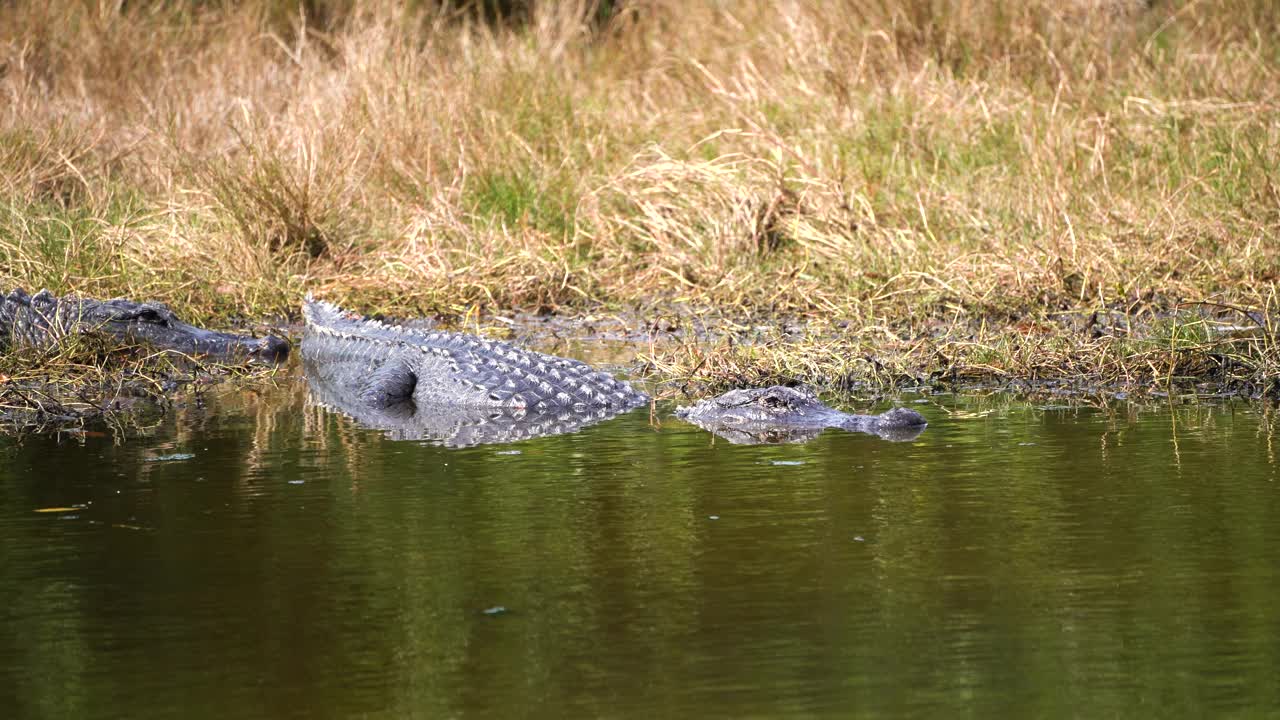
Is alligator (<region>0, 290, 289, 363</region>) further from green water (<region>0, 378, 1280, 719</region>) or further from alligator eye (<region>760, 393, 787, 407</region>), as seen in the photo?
alligator eye (<region>760, 393, 787, 407</region>)

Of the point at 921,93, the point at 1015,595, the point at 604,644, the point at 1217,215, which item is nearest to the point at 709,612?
the point at 604,644

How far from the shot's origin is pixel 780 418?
6406 mm

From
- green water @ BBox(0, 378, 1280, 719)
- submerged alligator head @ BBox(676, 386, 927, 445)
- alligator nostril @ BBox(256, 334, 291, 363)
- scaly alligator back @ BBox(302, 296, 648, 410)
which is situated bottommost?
alligator nostril @ BBox(256, 334, 291, 363)

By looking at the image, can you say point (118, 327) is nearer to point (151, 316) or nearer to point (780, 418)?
point (151, 316)

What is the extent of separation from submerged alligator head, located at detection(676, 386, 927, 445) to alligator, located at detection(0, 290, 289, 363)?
9.33 ft

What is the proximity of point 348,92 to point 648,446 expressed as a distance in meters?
6.20

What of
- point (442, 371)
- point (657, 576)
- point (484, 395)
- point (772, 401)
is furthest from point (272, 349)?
point (657, 576)

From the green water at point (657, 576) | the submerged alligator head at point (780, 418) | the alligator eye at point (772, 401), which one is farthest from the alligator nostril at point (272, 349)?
the alligator eye at point (772, 401)

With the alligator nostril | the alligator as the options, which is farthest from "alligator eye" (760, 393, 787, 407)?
the alligator nostril

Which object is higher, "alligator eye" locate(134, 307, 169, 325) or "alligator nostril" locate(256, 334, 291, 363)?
"alligator eye" locate(134, 307, 169, 325)

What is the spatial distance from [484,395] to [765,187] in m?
3.41

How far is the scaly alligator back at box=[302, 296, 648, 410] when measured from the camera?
7.11 m

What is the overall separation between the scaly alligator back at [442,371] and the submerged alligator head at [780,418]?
0.57m

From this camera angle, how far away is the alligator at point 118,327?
7723 millimetres
